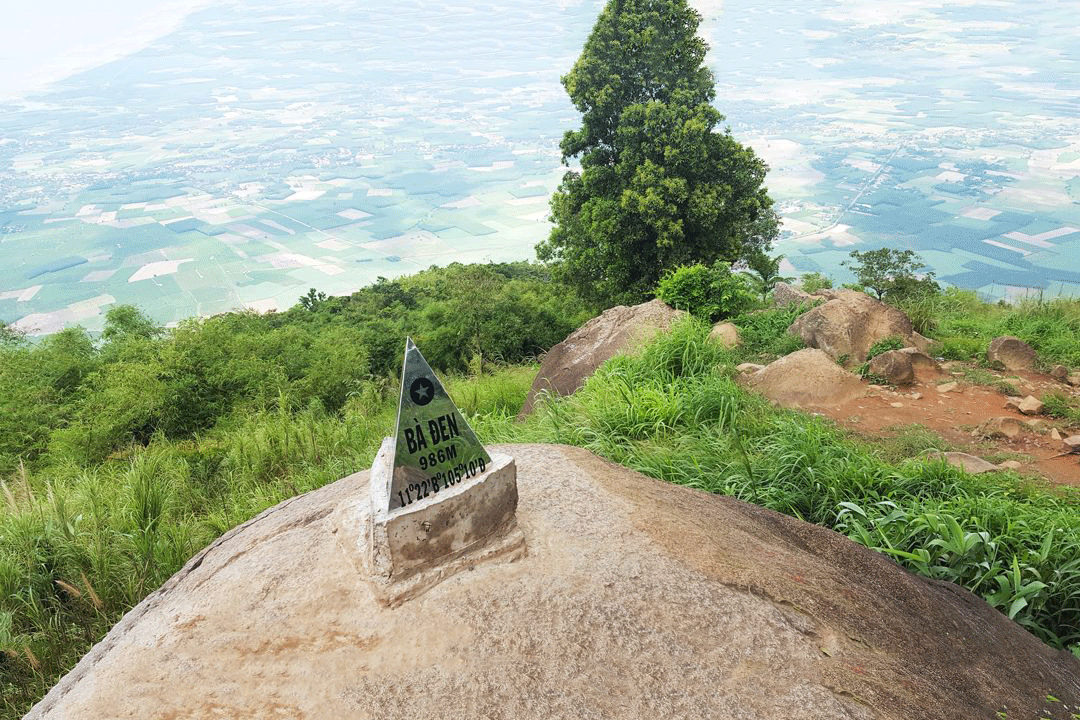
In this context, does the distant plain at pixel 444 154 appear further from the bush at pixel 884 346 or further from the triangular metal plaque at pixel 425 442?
the triangular metal plaque at pixel 425 442

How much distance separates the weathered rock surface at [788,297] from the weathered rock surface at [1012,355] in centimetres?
269

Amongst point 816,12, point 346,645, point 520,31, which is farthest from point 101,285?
point 816,12

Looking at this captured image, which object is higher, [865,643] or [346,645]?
[346,645]

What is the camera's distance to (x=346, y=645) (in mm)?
3123

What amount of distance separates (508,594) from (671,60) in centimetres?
1464

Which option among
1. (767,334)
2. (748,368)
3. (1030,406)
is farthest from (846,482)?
(767,334)

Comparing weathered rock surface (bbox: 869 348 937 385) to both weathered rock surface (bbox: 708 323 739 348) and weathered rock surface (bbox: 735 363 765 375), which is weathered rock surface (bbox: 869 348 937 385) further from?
weathered rock surface (bbox: 708 323 739 348)

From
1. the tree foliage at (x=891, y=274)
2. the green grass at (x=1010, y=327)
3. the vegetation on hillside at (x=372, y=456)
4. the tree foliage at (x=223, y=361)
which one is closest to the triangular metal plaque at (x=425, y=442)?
the vegetation on hillside at (x=372, y=456)

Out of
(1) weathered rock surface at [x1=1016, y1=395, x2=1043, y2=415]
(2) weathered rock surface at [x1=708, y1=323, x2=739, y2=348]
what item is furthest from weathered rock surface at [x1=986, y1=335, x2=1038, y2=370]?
(2) weathered rock surface at [x1=708, y1=323, x2=739, y2=348]

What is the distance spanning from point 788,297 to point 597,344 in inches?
155

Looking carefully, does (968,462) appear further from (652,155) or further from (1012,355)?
(652,155)

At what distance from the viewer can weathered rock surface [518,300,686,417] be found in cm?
968

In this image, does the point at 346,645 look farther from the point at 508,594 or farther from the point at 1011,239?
the point at 1011,239

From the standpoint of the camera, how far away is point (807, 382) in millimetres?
7871
